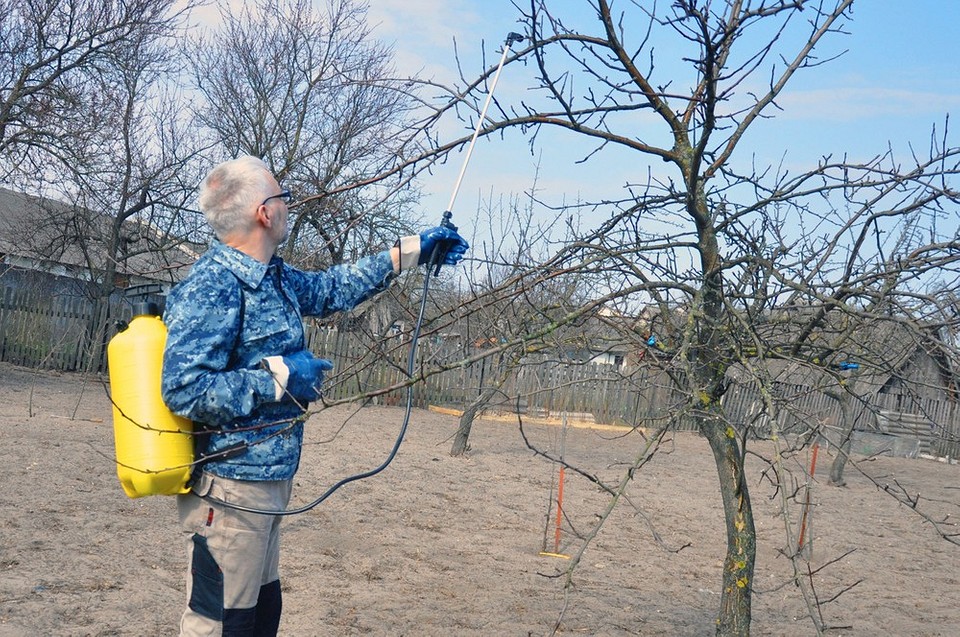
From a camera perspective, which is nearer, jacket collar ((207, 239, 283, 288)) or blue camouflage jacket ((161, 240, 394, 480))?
blue camouflage jacket ((161, 240, 394, 480))

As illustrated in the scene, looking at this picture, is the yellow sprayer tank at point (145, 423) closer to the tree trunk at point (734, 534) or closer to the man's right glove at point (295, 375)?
the man's right glove at point (295, 375)

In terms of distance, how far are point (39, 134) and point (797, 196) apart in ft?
41.9

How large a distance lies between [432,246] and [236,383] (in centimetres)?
85

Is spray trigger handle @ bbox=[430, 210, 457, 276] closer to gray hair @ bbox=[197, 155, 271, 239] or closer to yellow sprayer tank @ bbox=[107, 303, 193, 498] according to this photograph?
gray hair @ bbox=[197, 155, 271, 239]

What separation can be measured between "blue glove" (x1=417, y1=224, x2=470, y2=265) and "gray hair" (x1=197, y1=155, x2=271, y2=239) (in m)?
0.58

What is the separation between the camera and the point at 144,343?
8.75 ft

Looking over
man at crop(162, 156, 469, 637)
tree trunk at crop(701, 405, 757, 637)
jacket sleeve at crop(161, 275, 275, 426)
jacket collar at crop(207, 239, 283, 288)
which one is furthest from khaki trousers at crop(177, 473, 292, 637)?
tree trunk at crop(701, 405, 757, 637)

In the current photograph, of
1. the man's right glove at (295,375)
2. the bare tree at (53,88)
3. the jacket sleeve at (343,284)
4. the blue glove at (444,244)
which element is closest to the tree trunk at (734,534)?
the blue glove at (444,244)

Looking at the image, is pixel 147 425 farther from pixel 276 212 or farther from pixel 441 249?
pixel 441 249

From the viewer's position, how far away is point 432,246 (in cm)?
306

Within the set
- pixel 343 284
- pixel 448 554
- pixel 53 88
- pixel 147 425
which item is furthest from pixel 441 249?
pixel 53 88

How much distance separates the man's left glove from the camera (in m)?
3.04

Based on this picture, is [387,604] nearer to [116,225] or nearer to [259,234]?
[259,234]

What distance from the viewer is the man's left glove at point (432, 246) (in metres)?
3.04
